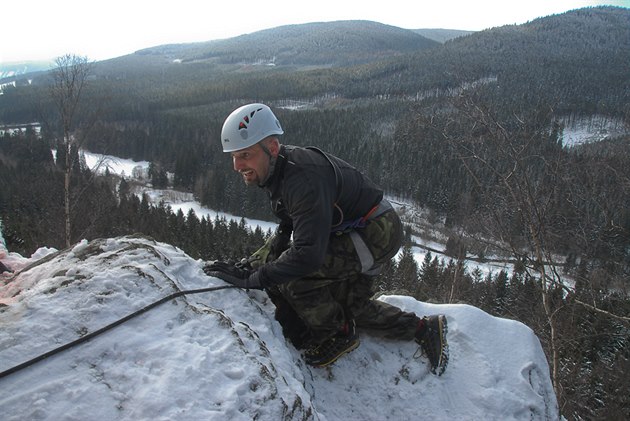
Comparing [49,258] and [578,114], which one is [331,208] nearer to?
[49,258]

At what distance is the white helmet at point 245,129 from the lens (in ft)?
10.9

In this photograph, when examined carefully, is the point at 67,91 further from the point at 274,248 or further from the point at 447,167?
the point at 447,167

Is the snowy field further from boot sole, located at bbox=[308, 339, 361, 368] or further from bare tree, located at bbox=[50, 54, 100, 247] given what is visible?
boot sole, located at bbox=[308, 339, 361, 368]

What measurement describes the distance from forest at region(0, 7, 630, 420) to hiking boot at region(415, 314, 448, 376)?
293 cm

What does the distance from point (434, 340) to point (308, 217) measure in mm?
2377

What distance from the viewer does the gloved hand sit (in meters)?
4.20

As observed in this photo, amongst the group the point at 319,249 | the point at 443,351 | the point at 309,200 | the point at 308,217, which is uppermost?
the point at 309,200

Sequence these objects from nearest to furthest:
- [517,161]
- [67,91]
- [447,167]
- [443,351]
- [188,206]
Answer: [443,351], [517,161], [67,91], [188,206], [447,167]

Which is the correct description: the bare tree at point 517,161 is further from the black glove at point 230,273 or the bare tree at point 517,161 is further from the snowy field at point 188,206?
the snowy field at point 188,206

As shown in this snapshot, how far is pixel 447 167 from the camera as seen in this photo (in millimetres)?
85875

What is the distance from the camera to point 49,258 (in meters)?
4.31

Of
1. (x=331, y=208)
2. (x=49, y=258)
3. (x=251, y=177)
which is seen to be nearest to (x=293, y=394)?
(x=331, y=208)

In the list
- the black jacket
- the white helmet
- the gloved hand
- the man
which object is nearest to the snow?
the man

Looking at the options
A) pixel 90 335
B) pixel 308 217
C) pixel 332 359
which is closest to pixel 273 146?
pixel 308 217
